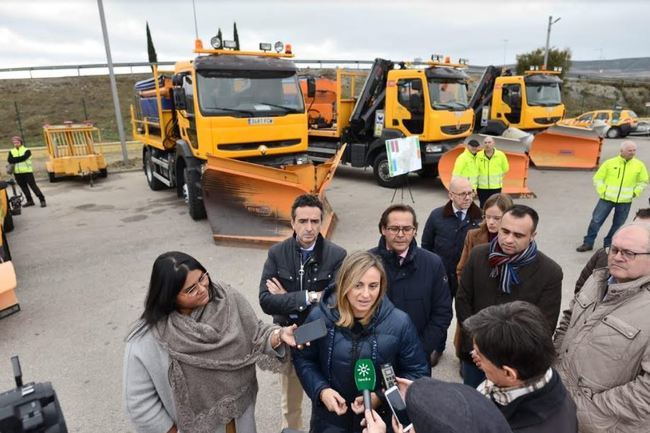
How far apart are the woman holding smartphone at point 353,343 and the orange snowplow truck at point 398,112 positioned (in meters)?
7.86

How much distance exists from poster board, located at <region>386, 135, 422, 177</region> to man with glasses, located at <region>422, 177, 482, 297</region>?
12.1ft

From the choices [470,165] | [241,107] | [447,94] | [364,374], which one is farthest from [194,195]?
[447,94]

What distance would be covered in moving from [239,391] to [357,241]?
4792mm

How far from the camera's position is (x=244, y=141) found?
278 inches

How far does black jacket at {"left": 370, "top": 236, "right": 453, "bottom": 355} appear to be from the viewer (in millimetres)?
2527

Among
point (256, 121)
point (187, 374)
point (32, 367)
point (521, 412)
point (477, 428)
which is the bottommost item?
point (32, 367)

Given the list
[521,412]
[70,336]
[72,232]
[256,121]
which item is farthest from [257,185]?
[521,412]

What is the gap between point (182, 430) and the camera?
71.8 inches

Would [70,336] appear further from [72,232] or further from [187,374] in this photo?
[72,232]

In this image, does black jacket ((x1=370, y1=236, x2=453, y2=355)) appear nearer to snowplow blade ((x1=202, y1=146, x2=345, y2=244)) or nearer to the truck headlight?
snowplow blade ((x1=202, y1=146, x2=345, y2=244))

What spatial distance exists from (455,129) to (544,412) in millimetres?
9723

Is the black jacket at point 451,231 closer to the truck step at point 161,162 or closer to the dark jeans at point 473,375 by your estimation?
the dark jeans at point 473,375

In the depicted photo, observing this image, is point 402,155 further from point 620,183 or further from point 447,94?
point 447,94

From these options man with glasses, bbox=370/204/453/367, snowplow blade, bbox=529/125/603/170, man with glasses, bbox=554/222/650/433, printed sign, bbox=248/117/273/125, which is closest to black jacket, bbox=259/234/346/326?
man with glasses, bbox=370/204/453/367
